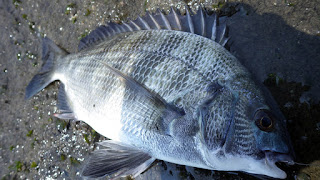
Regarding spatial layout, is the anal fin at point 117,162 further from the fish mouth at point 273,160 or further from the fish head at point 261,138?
the fish mouth at point 273,160

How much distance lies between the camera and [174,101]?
5.55 feet

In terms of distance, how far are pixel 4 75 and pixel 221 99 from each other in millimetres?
3223

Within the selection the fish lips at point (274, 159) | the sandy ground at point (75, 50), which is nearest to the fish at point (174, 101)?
the fish lips at point (274, 159)

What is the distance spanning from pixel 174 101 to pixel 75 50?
185cm

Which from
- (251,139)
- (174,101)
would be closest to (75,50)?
(174,101)

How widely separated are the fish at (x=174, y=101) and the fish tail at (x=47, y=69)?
0.49 meters

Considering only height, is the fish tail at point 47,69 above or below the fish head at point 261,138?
above

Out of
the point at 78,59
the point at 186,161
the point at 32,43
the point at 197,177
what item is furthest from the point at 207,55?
the point at 32,43

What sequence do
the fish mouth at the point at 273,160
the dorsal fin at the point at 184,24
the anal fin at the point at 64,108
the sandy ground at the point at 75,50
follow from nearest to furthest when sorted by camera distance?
the fish mouth at the point at 273,160, the sandy ground at the point at 75,50, the dorsal fin at the point at 184,24, the anal fin at the point at 64,108

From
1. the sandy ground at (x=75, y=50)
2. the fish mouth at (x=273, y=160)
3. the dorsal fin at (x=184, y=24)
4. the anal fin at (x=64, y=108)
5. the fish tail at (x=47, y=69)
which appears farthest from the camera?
the fish tail at (x=47, y=69)

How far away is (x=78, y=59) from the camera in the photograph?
2.45 m

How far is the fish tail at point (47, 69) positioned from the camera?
2.79 meters

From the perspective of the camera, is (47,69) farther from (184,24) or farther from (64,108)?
(184,24)

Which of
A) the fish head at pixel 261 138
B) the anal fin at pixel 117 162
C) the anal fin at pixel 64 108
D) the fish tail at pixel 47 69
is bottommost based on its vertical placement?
the anal fin at pixel 117 162
